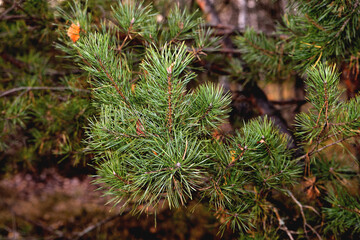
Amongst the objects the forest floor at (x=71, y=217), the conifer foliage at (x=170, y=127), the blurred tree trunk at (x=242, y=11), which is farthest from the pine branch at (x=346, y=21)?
the forest floor at (x=71, y=217)

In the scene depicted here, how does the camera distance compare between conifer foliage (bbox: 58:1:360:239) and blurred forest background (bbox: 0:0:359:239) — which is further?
blurred forest background (bbox: 0:0:359:239)

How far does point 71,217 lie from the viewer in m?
2.48

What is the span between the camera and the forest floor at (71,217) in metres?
1.91

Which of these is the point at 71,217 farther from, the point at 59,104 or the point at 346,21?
the point at 346,21

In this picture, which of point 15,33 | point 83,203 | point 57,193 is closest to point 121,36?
point 15,33

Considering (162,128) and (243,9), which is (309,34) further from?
(243,9)

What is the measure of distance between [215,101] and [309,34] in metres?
0.46

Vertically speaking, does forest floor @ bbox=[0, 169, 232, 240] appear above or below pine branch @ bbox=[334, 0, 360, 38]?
below

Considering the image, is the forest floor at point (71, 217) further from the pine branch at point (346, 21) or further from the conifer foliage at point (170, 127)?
the pine branch at point (346, 21)

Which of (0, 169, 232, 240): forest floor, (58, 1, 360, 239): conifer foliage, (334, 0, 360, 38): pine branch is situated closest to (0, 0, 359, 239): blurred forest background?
(0, 169, 232, 240): forest floor

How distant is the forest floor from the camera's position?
1.91 metres

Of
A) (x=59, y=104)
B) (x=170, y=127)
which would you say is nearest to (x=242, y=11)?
(x=59, y=104)

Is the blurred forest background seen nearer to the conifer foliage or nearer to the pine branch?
the conifer foliage

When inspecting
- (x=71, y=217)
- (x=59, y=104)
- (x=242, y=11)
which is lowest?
(x=71, y=217)
